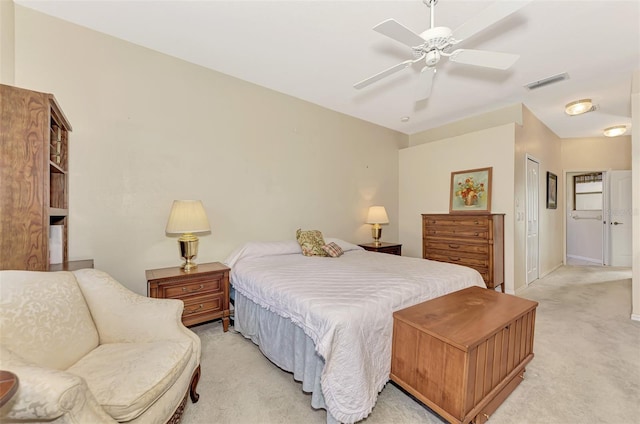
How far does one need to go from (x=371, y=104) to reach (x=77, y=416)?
408 centimetres

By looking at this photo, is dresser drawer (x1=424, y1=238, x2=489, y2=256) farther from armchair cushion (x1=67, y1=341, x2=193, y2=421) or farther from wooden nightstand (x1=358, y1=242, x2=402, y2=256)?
armchair cushion (x1=67, y1=341, x2=193, y2=421)

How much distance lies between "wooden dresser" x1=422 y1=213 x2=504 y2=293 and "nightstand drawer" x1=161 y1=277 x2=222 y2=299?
3183 mm

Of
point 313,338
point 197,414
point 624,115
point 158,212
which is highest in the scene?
point 624,115

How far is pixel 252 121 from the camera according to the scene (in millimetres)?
3314

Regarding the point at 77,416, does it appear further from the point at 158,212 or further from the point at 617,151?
the point at 617,151

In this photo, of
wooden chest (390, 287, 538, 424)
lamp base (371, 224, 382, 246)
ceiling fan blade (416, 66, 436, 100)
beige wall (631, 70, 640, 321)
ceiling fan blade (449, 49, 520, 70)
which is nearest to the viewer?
wooden chest (390, 287, 538, 424)

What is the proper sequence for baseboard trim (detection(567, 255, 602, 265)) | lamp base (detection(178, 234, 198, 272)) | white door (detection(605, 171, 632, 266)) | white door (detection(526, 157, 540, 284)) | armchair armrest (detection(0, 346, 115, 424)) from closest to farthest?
armchair armrest (detection(0, 346, 115, 424)) < lamp base (detection(178, 234, 198, 272)) < white door (detection(526, 157, 540, 284)) < white door (detection(605, 171, 632, 266)) < baseboard trim (detection(567, 255, 602, 265))

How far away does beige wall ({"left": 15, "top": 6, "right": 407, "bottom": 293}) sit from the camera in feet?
7.56

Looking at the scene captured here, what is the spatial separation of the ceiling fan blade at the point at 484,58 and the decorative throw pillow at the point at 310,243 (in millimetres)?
2308

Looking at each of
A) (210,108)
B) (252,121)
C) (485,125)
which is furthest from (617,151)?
(210,108)

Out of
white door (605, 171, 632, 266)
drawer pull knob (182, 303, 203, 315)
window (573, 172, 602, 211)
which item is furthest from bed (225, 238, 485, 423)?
window (573, 172, 602, 211)

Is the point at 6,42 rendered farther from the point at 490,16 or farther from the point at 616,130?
the point at 616,130

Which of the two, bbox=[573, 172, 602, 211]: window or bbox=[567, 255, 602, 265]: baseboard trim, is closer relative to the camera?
bbox=[567, 255, 602, 265]: baseboard trim

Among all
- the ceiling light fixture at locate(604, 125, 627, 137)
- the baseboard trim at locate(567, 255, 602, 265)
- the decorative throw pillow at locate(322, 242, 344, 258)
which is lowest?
the baseboard trim at locate(567, 255, 602, 265)
